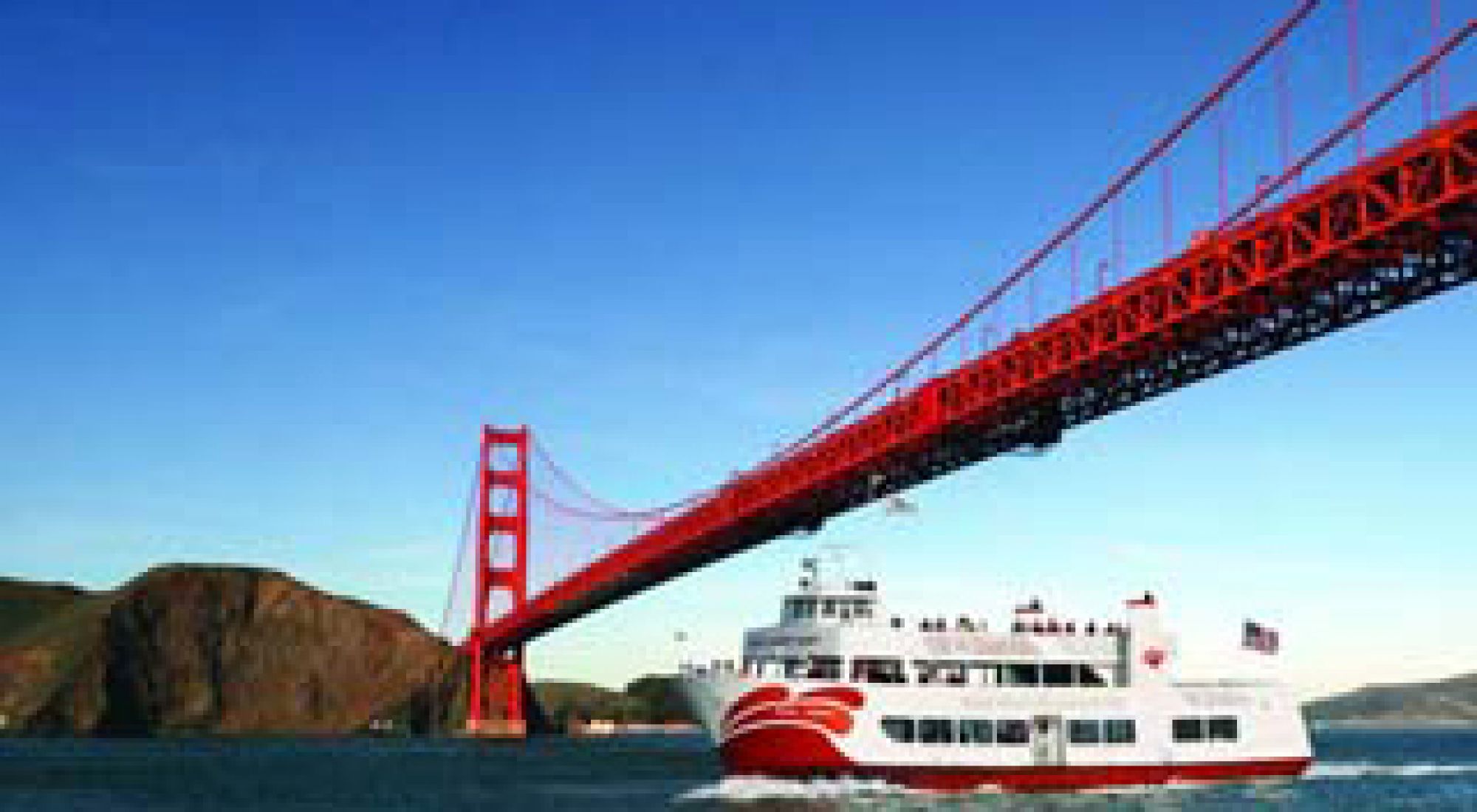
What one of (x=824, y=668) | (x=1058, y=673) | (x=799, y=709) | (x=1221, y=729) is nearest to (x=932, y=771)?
(x=824, y=668)

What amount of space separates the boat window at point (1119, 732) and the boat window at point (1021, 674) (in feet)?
8.80

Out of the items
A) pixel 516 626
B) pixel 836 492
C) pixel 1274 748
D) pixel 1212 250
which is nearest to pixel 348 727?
pixel 516 626

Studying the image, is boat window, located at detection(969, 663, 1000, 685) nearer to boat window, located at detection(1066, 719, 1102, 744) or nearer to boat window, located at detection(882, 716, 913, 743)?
boat window, located at detection(882, 716, 913, 743)

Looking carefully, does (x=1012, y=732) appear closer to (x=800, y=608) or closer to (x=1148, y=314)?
(x=800, y=608)

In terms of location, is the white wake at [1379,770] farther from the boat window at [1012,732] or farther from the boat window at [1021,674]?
the boat window at [1012,732]

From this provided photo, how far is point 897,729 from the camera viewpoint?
46250 mm

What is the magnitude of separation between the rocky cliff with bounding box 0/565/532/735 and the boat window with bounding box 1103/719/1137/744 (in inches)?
3402

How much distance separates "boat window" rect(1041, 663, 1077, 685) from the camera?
49.3 metres

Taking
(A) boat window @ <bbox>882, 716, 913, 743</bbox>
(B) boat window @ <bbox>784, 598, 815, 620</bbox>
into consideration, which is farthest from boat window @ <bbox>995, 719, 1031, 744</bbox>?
(B) boat window @ <bbox>784, 598, 815, 620</bbox>

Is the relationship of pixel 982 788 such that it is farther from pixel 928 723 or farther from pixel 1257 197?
pixel 1257 197

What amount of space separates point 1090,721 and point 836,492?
14081mm

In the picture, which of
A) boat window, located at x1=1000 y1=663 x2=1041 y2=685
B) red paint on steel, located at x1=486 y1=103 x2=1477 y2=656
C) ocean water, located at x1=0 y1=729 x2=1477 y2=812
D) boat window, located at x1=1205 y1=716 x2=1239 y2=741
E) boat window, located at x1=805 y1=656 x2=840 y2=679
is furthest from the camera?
boat window, located at x1=1205 y1=716 x2=1239 y2=741

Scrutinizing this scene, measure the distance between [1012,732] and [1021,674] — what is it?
5.55ft

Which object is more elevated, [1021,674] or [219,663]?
[1021,674]
